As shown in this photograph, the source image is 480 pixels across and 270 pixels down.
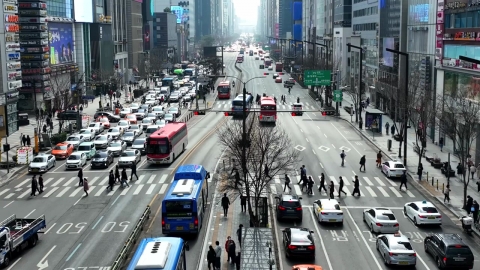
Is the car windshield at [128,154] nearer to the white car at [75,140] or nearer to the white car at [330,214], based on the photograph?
the white car at [75,140]

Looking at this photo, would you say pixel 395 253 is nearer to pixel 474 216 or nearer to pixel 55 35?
pixel 474 216

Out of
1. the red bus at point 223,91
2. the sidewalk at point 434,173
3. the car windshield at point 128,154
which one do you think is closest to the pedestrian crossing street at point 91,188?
the car windshield at point 128,154

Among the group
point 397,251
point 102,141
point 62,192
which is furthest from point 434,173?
point 102,141

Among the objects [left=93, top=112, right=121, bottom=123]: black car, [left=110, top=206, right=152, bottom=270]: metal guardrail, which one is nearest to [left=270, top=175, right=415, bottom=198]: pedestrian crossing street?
[left=110, top=206, right=152, bottom=270]: metal guardrail

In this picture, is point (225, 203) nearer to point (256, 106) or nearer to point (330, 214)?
point (330, 214)

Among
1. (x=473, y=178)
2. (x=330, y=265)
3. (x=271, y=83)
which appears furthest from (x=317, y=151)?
(x=271, y=83)

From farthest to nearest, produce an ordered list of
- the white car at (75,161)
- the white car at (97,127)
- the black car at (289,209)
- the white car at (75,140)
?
the white car at (97,127) → the white car at (75,140) → the white car at (75,161) → the black car at (289,209)

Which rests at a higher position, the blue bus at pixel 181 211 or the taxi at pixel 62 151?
the blue bus at pixel 181 211

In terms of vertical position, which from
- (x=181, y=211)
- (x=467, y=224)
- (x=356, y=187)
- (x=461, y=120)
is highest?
(x=461, y=120)
